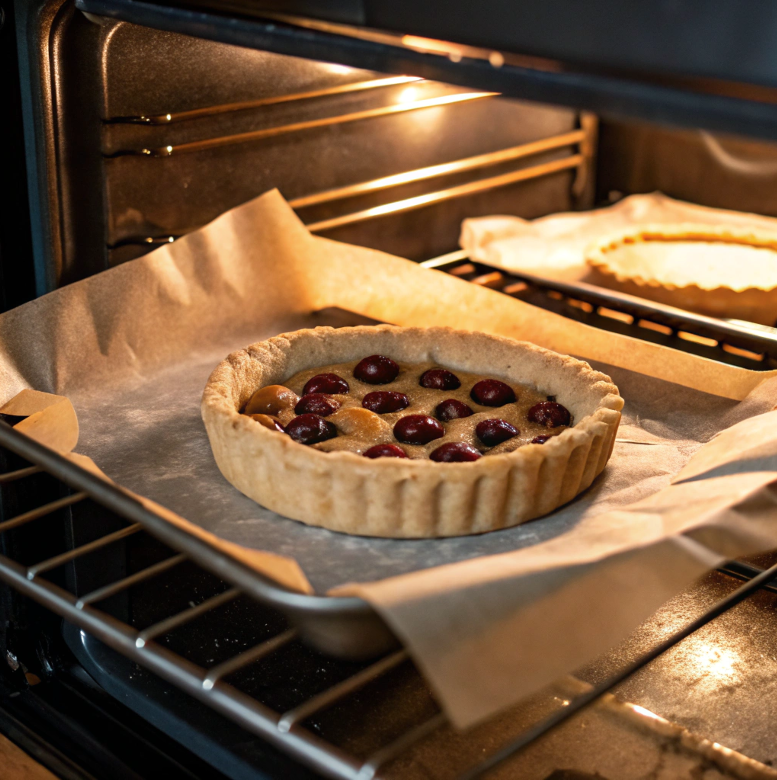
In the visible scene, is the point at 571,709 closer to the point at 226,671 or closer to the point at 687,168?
the point at 226,671

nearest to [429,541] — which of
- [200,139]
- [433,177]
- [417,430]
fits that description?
[417,430]

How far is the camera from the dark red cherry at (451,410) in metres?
1.60

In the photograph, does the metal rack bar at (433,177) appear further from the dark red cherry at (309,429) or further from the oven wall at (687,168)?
the dark red cherry at (309,429)

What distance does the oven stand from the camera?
0.87 metres

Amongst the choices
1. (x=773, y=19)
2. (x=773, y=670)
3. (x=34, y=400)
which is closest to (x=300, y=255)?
(x=34, y=400)

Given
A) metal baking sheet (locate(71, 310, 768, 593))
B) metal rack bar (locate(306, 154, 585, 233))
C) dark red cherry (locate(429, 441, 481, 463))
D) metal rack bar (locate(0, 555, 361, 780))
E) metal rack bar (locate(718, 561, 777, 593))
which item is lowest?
metal rack bar (locate(718, 561, 777, 593))

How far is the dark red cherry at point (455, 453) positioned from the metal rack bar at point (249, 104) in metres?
0.62

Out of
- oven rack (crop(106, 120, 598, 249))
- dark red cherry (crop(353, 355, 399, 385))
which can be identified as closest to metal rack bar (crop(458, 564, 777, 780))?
dark red cherry (crop(353, 355, 399, 385))

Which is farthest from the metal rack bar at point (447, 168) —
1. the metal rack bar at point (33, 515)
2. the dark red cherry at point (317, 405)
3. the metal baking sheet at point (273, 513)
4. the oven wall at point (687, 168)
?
the metal rack bar at point (33, 515)

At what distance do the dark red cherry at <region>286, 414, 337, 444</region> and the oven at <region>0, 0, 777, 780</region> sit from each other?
247 millimetres

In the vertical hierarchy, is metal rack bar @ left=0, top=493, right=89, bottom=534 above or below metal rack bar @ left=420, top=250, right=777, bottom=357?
above

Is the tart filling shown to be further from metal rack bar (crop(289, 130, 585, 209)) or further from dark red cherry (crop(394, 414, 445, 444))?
metal rack bar (crop(289, 130, 585, 209))

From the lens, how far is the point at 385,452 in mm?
1401

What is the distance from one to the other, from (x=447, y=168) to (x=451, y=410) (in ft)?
3.30
